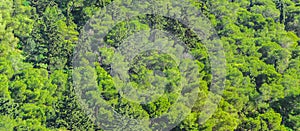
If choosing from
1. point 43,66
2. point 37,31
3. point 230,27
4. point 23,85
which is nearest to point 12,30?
point 37,31

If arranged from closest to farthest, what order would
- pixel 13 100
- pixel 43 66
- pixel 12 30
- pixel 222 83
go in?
1. pixel 13 100
2. pixel 222 83
3. pixel 43 66
4. pixel 12 30

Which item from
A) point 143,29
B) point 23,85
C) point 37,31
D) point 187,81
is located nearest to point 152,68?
point 187,81

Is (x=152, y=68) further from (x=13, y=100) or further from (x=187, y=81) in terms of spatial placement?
(x=13, y=100)

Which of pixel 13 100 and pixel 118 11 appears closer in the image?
pixel 13 100

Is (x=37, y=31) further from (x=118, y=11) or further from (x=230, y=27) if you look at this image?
(x=230, y=27)

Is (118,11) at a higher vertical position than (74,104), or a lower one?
higher

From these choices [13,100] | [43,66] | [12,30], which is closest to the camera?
[13,100]
